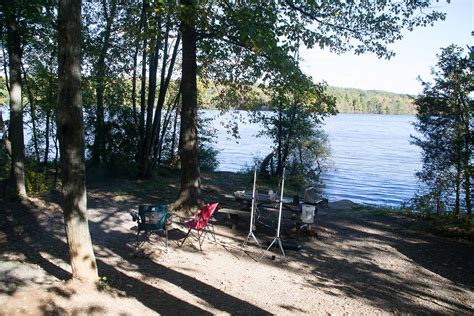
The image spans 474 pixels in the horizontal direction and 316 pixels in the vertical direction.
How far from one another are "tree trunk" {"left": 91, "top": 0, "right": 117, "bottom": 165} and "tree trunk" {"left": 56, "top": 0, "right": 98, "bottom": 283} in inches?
337

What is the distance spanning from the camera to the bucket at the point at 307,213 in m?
8.62

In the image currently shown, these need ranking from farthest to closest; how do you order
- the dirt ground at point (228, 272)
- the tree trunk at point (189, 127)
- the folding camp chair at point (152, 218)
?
the tree trunk at point (189, 127)
the folding camp chair at point (152, 218)
the dirt ground at point (228, 272)

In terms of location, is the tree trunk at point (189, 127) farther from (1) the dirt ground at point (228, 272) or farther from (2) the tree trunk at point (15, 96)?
(2) the tree trunk at point (15, 96)

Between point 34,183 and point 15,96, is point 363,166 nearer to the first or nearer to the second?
point 34,183

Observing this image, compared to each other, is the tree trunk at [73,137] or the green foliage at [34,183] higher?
the tree trunk at [73,137]

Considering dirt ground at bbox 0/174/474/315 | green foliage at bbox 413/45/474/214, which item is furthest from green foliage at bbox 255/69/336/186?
dirt ground at bbox 0/174/474/315

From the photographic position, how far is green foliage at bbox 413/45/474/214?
441 inches

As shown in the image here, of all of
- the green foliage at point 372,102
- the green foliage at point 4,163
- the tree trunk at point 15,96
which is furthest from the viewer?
the green foliage at point 372,102

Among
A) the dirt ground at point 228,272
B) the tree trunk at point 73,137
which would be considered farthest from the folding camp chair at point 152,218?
the tree trunk at point 73,137

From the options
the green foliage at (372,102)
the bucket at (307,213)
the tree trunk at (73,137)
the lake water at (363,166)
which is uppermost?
the green foliage at (372,102)

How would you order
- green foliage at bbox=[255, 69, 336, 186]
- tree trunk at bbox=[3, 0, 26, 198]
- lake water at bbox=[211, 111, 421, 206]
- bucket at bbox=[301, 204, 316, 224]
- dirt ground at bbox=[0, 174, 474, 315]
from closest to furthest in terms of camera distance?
dirt ground at bbox=[0, 174, 474, 315] → bucket at bbox=[301, 204, 316, 224] → tree trunk at bbox=[3, 0, 26, 198] → green foliage at bbox=[255, 69, 336, 186] → lake water at bbox=[211, 111, 421, 206]

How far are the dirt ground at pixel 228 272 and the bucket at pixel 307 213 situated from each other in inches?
18.5

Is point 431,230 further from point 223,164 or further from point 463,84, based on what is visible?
point 223,164

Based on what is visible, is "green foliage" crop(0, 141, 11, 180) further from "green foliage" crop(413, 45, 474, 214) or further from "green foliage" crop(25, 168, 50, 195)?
"green foliage" crop(413, 45, 474, 214)
